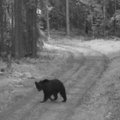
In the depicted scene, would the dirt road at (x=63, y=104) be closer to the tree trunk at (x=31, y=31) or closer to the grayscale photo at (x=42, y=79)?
the grayscale photo at (x=42, y=79)

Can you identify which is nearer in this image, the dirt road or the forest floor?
the dirt road

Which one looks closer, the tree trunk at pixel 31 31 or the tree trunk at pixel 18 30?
the tree trunk at pixel 18 30

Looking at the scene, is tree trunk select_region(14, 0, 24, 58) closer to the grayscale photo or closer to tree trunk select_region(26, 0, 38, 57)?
the grayscale photo

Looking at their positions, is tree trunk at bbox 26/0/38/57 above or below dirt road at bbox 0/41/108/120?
above

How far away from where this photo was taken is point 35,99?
52.1 feet

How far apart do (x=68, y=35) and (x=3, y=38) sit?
32543 mm

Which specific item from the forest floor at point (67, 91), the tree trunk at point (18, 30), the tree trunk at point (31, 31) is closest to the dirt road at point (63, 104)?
the forest floor at point (67, 91)

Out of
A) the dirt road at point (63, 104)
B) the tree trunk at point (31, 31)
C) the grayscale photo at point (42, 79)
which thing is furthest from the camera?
the tree trunk at point (31, 31)

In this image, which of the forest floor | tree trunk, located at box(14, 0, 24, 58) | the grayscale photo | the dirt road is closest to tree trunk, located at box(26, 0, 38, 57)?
the grayscale photo

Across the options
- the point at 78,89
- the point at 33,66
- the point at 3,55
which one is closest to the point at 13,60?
the point at 3,55

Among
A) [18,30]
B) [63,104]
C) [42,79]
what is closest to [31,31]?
[18,30]

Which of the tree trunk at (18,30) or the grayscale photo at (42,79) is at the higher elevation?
the tree trunk at (18,30)

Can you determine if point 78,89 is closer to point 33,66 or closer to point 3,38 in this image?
point 33,66

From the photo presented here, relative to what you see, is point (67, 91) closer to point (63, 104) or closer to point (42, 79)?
point (63, 104)
